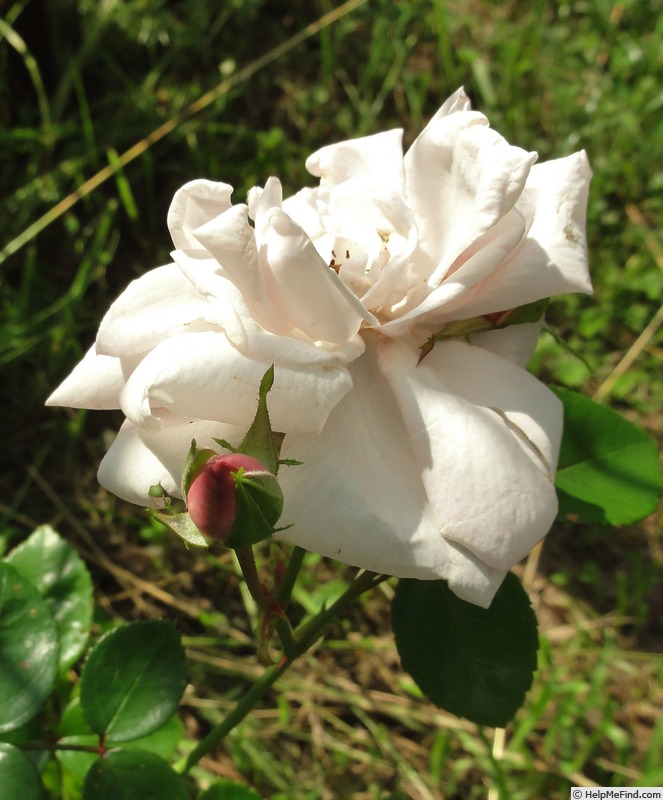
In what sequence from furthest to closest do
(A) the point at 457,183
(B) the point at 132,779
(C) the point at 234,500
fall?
(B) the point at 132,779 → (A) the point at 457,183 → (C) the point at 234,500

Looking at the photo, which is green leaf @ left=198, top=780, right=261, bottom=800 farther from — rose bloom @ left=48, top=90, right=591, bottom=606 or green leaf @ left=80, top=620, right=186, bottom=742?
rose bloom @ left=48, top=90, right=591, bottom=606

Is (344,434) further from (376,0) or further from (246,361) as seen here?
(376,0)

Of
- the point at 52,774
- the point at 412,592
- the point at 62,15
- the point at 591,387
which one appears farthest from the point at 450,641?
the point at 62,15

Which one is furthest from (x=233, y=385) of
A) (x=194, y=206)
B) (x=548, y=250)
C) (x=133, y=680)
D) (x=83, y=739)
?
(x=83, y=739)

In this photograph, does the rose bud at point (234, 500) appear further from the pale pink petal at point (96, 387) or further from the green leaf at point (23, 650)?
the green leaf at point (23, 650)

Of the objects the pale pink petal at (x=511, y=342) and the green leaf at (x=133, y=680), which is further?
the green leaf at (x=133, y=680)

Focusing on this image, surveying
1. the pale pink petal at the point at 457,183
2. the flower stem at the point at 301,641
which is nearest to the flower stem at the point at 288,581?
the flower stem at the point at 301,641

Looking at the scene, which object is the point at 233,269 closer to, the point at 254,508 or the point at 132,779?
the point at 254,508
